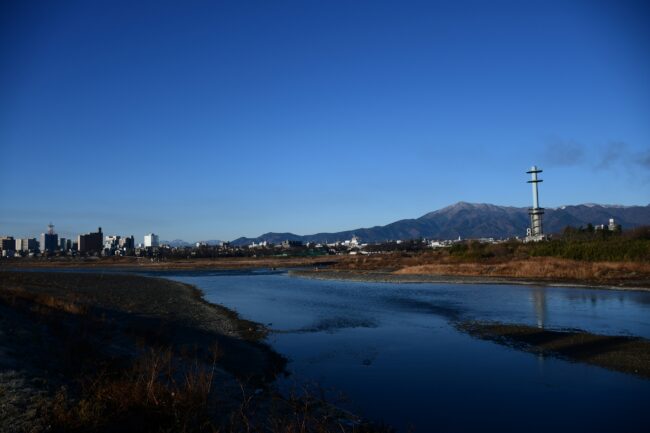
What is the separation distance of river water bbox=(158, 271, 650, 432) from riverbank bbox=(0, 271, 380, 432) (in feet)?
5.42

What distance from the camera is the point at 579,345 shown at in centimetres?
1744

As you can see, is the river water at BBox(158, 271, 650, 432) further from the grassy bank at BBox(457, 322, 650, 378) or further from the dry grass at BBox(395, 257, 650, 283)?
the dry grass at BBox(395, 257, 650, 283)

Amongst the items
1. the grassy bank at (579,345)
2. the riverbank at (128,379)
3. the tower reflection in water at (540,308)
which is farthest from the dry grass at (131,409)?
the grassy bank at (579,345)

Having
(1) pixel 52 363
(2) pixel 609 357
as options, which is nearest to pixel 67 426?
(1) pixel 52 363

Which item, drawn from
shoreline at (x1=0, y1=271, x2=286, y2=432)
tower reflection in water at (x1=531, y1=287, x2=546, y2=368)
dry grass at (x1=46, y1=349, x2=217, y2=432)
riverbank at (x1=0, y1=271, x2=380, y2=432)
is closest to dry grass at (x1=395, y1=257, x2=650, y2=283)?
tower reflection in water at (x1=531, y1=287, x2=546, y2=368)

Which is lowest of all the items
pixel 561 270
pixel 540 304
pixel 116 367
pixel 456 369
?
pixel 540 304

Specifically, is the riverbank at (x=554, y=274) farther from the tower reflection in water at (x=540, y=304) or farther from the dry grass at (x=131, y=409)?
the dry grass at (x=131, y=409)

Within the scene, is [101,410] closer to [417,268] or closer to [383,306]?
[383,306]

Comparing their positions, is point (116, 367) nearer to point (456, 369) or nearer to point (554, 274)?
point (456, 369)

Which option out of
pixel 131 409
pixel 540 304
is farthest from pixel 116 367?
pixel 540 304

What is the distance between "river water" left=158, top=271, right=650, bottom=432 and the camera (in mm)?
10680

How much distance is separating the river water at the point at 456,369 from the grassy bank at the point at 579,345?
76cm

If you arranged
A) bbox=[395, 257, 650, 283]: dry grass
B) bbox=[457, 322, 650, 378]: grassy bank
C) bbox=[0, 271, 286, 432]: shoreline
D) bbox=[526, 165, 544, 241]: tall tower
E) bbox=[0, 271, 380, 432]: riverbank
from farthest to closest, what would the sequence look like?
bbox=[526, 165, 544, 241]: tall tower, bbox=[395, 257, 650, 283]: dry grass, bbox=[457, 322, 650, 378]: grassy bank, bbox=[0, 271, 286, 432]: shoreline, bbox=[0, 271, 380, 432]: riverbank

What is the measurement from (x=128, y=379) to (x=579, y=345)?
15.3 meters
